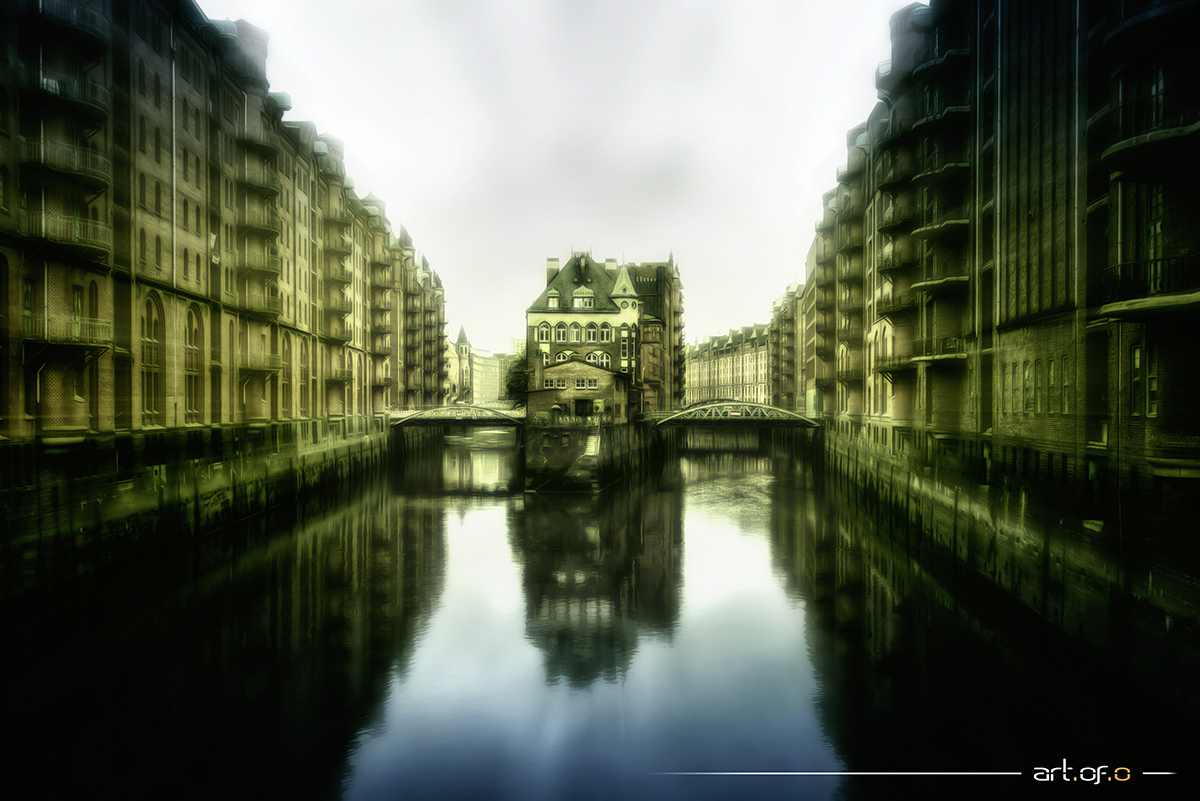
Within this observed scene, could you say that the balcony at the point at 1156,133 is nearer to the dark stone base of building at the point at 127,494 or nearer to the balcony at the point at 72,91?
the balcony at the point at 72,91

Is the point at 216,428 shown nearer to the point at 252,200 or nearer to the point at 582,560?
the point at 252,200

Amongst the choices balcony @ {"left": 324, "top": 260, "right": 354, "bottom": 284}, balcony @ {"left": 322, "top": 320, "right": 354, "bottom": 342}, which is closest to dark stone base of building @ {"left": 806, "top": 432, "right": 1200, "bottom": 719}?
balcony @ {"left": 322, "top": 320, "right": 354, "bottom": 342}

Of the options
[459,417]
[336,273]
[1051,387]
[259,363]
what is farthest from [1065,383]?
[459,417]

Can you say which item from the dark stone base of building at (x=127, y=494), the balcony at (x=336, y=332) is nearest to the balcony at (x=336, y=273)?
the balcony at (x=336, y=332)

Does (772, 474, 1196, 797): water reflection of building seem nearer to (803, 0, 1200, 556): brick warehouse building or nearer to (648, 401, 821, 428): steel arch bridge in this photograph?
(803, 0, 1200, 556): brick warehouse building

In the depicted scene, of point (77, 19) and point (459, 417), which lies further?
point (459, 417)

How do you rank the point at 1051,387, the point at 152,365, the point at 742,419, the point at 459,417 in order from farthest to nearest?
1. the point at 459,417
2. the point at 742,419
3. the point at 152,365
4. the point at 1051,387

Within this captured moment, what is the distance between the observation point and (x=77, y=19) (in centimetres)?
1770

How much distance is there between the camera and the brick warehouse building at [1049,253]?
1100cm

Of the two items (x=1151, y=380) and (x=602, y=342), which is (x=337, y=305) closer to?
(x=602, y=342)

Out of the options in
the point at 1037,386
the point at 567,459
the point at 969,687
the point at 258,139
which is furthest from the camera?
the point at 567,459

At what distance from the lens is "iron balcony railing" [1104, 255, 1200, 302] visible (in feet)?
35.0

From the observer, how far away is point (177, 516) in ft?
73.9

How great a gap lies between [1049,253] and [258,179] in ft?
103
